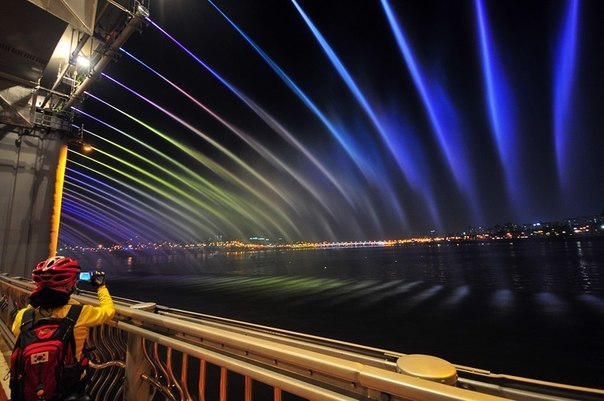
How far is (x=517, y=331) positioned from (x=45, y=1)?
28859 millimetres

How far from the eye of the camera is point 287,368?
6.48 ft

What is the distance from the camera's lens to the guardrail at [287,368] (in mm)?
1457

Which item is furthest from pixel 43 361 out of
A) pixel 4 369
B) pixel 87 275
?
pixel 4 369

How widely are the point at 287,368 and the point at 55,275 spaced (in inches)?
94.4

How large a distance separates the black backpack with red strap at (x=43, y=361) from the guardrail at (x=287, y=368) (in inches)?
21.0

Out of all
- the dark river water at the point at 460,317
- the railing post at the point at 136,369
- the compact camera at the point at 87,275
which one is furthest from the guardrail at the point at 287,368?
the dark river water at the point at 460,317

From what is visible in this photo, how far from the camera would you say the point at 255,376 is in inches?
75.5

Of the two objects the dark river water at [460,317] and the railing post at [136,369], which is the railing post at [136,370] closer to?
the railing post at [136,369]

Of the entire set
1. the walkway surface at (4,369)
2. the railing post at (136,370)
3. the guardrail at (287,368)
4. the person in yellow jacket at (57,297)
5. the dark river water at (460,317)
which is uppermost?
the person in yellow jacket at (57,297)

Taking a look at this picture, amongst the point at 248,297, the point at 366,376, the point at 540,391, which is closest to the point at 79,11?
the point at 366,376

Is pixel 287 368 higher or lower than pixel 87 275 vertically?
lower

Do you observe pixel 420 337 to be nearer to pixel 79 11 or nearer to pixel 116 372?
pixel 116 372

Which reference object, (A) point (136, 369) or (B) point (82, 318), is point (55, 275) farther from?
(A) point (136, 369)

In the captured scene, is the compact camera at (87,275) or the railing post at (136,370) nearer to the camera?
the railing post at (136,370)
